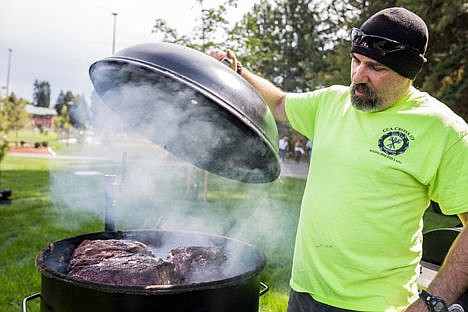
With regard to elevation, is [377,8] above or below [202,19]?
above

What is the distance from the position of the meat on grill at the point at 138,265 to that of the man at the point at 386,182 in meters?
0.56

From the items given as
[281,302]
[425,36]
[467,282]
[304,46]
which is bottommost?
[281,302]

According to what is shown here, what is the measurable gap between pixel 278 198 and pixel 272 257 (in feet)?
14.8

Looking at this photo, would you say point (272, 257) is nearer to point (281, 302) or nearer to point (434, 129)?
point (281, 302)

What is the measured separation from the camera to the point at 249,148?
1946mm

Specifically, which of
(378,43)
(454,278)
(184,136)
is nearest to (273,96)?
(184,136)

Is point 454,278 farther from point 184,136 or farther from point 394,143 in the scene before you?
point 184,136

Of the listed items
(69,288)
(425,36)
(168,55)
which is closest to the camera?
(168,55)

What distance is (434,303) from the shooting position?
1639 millimetres

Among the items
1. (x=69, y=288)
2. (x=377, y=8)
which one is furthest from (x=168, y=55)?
(x=377, y=8)

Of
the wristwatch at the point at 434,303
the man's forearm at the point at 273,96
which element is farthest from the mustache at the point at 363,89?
the wristwatch at the point at 434,303

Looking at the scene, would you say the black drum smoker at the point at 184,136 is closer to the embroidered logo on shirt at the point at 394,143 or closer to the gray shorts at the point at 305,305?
the gray shorts at the point at 305,305

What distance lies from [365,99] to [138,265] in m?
1.32

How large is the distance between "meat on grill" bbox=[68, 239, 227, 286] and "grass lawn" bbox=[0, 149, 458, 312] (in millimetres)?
889
